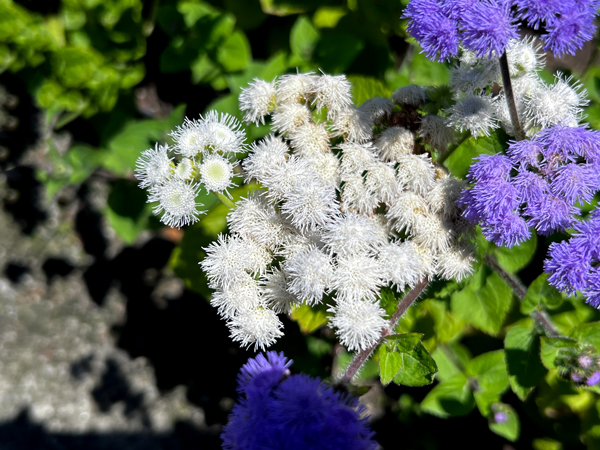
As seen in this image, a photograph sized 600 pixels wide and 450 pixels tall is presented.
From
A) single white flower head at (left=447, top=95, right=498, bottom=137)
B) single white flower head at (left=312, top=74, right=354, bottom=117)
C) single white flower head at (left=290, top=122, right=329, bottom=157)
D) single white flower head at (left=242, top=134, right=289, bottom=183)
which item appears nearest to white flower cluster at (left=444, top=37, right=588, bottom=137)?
single white flower head at (left=447, top=95, right=498, bottom=137)

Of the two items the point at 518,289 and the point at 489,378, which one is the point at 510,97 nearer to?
the point at 518,289

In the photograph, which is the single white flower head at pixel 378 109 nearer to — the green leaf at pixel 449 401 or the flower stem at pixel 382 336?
the flower stem at pixel 382 336

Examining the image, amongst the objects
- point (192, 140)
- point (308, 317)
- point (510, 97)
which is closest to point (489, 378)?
point (308, 317)

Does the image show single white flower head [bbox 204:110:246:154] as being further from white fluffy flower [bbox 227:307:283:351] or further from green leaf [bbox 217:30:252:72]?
green leaf [bbox 217:30:252:72]

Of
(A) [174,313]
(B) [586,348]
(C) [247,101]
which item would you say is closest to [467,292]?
(B) [586,348]

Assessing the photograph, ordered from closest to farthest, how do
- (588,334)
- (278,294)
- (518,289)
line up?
(278,294), (588,334), (518,289)
